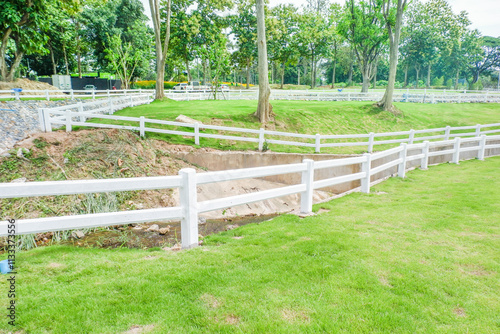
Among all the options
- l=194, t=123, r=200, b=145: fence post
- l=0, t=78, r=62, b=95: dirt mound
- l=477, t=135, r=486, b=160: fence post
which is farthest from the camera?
l=0, t=78, r=62, b=95: dirt mound

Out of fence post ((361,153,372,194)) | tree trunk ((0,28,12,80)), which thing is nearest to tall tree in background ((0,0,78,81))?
tree trunk ((0,28,12,80))

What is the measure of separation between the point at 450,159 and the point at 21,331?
16.4m

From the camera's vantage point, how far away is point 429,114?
26438mm

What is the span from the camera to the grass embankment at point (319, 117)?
53.0 ft

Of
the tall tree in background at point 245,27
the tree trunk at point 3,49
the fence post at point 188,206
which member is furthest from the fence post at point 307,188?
the tall tree in background at point 245,27

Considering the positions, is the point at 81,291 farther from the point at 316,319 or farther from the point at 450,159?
the point at 450,159

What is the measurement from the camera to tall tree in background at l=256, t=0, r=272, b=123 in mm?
17047

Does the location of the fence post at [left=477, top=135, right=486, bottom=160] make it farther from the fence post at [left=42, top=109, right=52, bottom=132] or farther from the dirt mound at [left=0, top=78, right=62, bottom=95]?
the dirt mound at [left=0, top=78, right=62, bottom=95]

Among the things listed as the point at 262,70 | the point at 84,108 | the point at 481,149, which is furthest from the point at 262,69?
the point at 481,149

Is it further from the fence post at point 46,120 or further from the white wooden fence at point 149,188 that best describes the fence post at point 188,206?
the fence post at point 46,120

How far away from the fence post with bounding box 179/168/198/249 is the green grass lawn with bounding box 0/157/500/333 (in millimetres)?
278

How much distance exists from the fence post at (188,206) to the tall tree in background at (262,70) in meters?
14.0

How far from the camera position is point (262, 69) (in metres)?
17.8

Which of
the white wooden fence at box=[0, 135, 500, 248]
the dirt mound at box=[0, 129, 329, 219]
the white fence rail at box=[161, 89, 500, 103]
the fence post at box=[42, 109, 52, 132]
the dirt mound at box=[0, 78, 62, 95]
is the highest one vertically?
the dirt mound at box=[0, 78, 62, 95]
